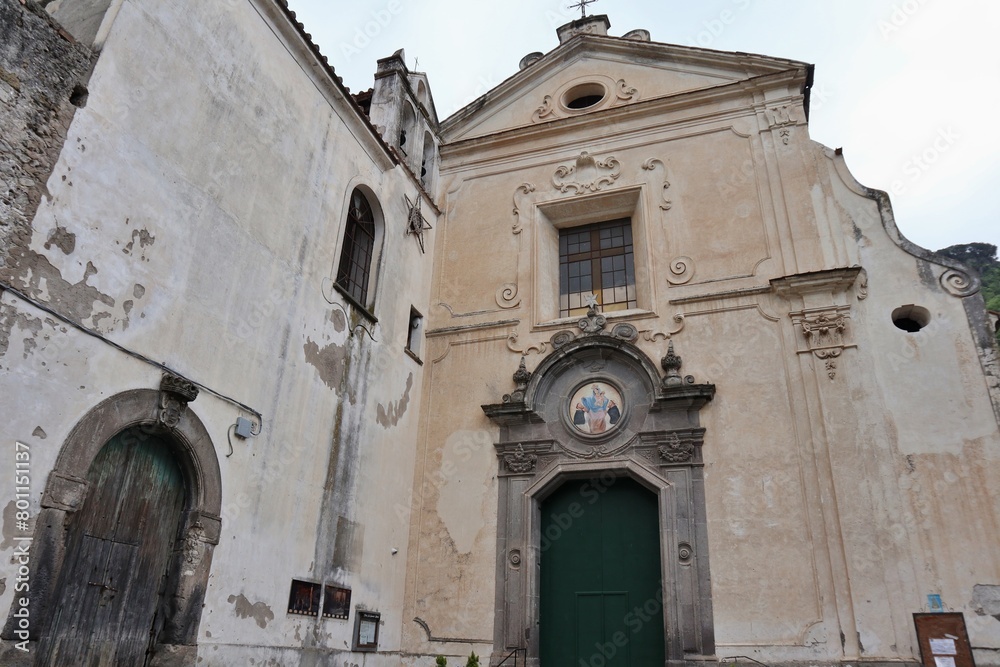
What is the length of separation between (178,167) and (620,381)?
596 cm

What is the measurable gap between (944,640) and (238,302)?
25.9 ft

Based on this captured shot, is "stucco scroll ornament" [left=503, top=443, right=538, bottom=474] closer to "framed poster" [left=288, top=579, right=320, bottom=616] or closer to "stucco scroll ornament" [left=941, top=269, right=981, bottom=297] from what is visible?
"framed poster" [left=288, top=579, right=320, bottom=616]

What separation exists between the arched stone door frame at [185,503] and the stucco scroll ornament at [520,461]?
13.5 feet

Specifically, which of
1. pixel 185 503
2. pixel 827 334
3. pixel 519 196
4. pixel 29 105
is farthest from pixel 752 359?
pixel 29 105

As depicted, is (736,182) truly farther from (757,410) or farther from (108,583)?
(108,583)

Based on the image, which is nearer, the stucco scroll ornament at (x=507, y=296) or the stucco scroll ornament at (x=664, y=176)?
the stucco scroll ornament at (x=664, y=176)

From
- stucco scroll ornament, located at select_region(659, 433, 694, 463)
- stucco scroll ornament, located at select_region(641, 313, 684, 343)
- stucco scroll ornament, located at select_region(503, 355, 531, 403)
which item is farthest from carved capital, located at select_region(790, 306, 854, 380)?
stucco scroll ornament, located at select_region(503, 355, 531, 403)

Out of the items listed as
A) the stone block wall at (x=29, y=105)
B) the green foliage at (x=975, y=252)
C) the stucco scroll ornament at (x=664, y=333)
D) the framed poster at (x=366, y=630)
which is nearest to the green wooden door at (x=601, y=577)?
the stucco scroll ornament at (x=664, y=333)

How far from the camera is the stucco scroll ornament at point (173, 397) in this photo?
20.4 feet

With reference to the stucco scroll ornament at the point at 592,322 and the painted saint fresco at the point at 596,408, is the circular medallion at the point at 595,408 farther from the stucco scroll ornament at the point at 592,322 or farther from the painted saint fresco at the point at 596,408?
the stucco scroll ornament at the point at 592,322

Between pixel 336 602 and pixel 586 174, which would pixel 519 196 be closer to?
pixel 586 174

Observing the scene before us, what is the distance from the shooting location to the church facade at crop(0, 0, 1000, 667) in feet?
18.7

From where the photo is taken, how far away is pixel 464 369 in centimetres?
1080

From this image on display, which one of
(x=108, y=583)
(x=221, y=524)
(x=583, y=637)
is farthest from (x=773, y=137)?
(x=108, y=583)
